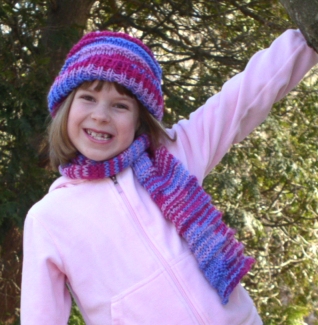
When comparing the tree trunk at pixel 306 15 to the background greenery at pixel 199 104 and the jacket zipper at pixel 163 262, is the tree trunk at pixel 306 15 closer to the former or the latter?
the jacket zipper at pixel 163 262

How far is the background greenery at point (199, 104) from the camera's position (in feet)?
11.0

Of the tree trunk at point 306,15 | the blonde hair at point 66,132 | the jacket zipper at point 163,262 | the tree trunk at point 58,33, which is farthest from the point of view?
the tree trunk at point 58,33

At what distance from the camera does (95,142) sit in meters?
1.94

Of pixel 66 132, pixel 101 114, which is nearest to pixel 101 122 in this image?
pixel 101 114

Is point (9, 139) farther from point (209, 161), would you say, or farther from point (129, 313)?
point (129, 313)

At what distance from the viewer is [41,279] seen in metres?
1.81

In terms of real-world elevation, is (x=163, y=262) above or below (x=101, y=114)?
below

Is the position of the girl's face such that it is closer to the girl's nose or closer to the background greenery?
the girl's nose

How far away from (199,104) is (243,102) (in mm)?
2016

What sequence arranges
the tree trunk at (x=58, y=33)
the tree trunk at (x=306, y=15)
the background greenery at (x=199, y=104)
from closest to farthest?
the tree trunk at (x=306, y=15), the background greenery at (x=199, y=104), the tree trunk at (x=58, y=33)

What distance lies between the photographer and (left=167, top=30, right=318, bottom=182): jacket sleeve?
76.7 inches

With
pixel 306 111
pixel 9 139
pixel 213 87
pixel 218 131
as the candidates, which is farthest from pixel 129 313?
pixel 306 111

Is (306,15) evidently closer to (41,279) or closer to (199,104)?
(41,279)

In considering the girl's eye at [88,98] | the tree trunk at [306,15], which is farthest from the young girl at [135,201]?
the tree trunk at [306,15]
